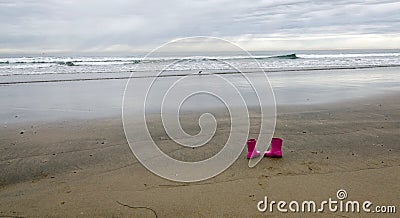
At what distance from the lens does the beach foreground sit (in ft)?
13.3

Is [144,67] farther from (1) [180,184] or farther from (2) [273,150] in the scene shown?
(1) [180,184]

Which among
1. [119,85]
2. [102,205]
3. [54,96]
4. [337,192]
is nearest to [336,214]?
[337,192]

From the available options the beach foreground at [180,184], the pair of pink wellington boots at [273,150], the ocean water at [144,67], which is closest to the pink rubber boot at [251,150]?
the pair of pink wellington boots at [273,150]

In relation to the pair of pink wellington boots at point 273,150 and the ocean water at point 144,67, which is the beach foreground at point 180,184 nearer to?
the pair of pink wellington boots at point 273,150

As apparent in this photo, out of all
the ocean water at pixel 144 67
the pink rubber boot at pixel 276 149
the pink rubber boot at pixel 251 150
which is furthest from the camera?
the ocean water at pixel 144 67

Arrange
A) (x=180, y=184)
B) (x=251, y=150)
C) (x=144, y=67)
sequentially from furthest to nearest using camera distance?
(x=144, y=67) → (x=251, y=150) → (x=180, y=184)

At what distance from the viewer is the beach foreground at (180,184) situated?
404 cm

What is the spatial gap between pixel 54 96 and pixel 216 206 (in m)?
10.8

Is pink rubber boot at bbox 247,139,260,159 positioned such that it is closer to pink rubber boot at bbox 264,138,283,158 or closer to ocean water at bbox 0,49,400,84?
pink rubber boot at bbox 264,138,283,158

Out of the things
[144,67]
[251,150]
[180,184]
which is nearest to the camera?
[180,184]

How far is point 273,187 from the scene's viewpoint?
4477 millimetres

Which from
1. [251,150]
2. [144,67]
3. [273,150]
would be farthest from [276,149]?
[144,67]

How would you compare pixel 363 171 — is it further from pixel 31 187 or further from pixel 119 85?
pixel 119 85

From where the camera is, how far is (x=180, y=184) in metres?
4.63
